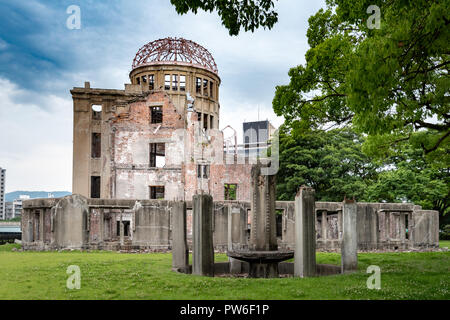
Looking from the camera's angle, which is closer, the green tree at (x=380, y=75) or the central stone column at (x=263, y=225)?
the green tree at (x=380, y=75)

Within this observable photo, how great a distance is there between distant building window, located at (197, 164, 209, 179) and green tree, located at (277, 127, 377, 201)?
19.1 feet

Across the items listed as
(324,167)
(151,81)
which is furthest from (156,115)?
(324,167)

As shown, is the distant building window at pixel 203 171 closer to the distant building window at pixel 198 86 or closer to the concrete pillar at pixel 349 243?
the distant building window at pixel 198 86

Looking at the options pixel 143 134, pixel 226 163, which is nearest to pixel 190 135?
pixel 143 134

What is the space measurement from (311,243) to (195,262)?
3027 mm

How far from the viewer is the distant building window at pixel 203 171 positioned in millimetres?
32406

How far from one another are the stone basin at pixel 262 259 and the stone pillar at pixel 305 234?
50 centimetres

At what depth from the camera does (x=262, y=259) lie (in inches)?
419

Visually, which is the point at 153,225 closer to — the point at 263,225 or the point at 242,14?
the point at 263,225

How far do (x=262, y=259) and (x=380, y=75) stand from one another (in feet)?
17.7

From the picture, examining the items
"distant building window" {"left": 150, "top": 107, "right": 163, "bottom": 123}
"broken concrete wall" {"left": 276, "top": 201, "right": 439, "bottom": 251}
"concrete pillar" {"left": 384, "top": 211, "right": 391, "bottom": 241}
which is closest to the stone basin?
"broken concrete wall" {"left": 276, "top": 201, "right": 439, "bottom": 251}

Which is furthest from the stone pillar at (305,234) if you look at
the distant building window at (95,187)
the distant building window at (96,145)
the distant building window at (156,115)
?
the distant building window at (96,145)

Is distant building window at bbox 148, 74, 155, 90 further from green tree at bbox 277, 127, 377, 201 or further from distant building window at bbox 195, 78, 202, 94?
green tree at bbox 277, 127, 377, 201
